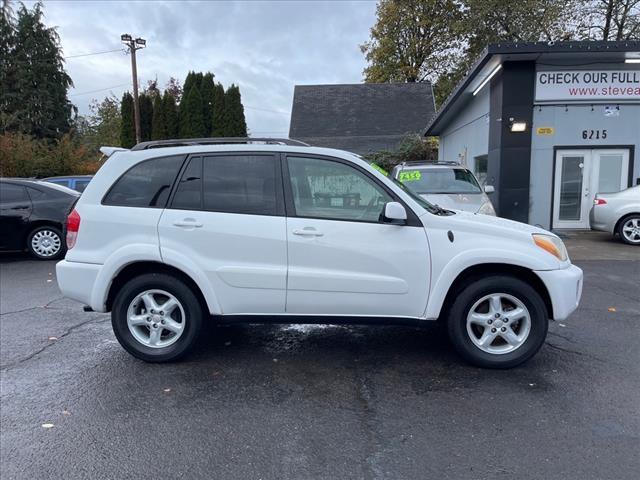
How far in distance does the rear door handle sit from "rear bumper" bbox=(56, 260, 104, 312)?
76cm

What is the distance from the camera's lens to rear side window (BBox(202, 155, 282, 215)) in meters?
4.03

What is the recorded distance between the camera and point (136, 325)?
4.18 meters

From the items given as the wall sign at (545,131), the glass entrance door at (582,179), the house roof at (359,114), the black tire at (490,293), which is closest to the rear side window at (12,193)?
Result: the black tire at (490,293)

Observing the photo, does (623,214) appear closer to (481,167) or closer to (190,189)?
(481,167)

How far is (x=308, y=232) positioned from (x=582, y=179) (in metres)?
11.1

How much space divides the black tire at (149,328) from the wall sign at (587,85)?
1122 centimetres

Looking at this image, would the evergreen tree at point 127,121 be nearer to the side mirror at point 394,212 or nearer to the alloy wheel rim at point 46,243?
the alloy wheel rim at point 46,243

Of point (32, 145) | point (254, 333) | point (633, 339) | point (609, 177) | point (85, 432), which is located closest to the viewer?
point (85, 432)

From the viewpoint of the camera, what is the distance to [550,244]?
3.95 meters

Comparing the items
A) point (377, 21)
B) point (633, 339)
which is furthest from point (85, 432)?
point (377, 21)

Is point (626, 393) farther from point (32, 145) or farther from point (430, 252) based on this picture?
point (32, 145)

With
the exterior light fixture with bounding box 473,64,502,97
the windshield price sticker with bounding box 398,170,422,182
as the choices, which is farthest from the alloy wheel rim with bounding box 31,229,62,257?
the exterior light fixture with bounding box 473,64,502,97

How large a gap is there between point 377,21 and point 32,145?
89.6ft

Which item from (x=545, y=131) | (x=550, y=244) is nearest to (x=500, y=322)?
(x=550, y=244)
